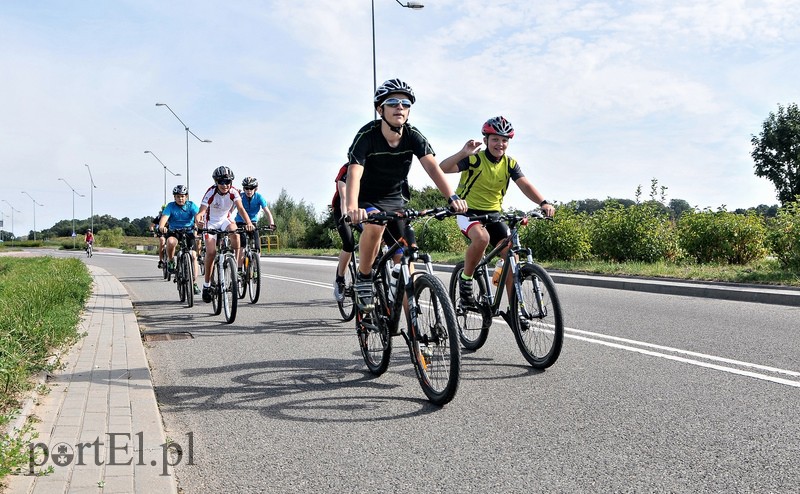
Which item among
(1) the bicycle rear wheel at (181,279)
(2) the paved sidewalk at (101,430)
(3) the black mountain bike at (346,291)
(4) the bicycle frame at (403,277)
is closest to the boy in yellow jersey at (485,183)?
(4) the bicycle frame at (403,277)

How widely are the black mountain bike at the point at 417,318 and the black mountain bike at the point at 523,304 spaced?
0.84 m

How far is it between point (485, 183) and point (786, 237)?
34.4ft

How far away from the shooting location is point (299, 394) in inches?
184

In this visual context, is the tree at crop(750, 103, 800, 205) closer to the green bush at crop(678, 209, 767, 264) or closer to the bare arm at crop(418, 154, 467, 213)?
the green bush at crop(678, 209, 767, 264)

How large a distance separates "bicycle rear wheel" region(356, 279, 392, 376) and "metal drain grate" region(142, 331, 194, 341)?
2773 millimetres

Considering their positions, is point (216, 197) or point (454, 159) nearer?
point (454, 159)

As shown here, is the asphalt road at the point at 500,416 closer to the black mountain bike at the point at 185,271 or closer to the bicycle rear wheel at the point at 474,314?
the bicycle rear wheel at the point at 474,314

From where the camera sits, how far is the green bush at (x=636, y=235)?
58.2 ft

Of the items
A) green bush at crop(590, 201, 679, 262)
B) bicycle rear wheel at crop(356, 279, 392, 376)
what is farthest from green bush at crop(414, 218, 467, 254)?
bicycle rear wheel at crop(356, 279, 392, 376)

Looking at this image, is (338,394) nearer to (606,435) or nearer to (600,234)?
(606,435)

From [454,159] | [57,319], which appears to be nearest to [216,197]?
[57,319]

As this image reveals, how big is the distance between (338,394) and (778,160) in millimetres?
53311

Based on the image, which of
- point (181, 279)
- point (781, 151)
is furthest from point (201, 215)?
point (781, 151)

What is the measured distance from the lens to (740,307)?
376 inches
